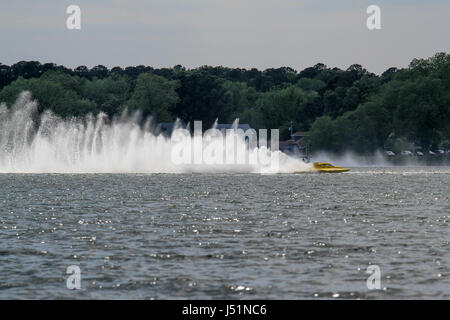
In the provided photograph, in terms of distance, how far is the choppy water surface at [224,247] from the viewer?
2927 centimetres

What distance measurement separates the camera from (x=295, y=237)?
42781 millimetres

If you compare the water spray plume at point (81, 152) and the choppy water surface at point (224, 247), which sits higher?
the water spray plume at point (81, 152)

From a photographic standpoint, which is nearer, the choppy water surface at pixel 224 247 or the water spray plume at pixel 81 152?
the choppy water surface at pixel 224 247

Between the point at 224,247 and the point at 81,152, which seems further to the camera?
the point at 81,152

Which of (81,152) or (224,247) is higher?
(81,152)

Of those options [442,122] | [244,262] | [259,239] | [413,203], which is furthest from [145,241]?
[442,122]

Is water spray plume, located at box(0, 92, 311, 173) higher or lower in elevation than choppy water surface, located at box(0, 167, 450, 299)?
higher

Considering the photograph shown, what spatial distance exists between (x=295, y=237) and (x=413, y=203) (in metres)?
27.3

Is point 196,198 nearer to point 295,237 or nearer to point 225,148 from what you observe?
point 295,237

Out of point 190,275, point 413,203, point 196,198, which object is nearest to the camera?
point 190,275

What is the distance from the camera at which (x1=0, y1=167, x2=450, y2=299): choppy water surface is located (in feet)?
96.0

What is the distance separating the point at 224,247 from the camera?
3897 cm
